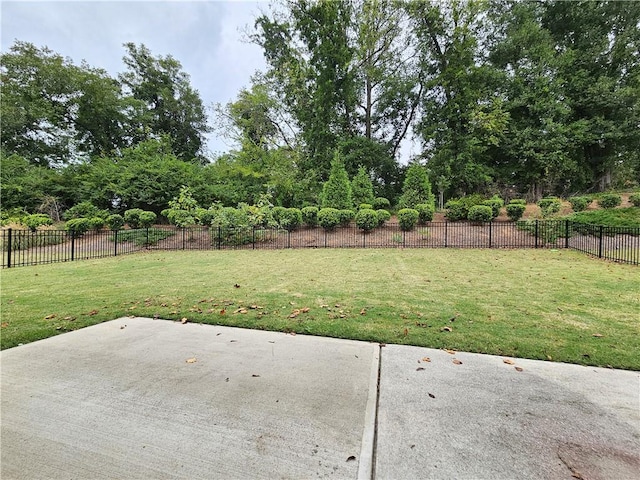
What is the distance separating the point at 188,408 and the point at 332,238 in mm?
10532

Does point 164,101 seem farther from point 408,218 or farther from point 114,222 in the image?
point 408,218

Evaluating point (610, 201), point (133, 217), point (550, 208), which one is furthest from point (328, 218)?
point (610, 201)

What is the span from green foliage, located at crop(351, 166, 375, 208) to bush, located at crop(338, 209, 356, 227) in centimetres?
219

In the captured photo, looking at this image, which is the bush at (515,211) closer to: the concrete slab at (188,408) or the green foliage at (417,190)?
Answer: the green foliage at (417,190)

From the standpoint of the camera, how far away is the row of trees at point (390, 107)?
620 inches

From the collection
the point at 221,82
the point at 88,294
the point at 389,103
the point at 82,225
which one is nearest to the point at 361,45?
the point at 389,103

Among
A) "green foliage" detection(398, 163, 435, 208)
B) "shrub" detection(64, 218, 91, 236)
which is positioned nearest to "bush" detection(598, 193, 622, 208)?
"green foliage" detection(398, 163, 435, 208)

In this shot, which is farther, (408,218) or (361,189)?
(361,189)

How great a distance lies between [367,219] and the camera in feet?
40.7

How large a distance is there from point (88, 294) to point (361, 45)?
61.2ft

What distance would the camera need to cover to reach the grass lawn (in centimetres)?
301

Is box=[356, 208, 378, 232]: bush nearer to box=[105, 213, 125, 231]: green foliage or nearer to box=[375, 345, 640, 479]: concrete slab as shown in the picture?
box=[375, 345, 640, 479]: concrete slab

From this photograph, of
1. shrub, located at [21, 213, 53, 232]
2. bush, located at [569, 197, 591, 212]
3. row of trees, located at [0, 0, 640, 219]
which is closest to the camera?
shrub, located at [21, 213, 53, 232]

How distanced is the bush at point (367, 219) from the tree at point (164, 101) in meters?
18.0
